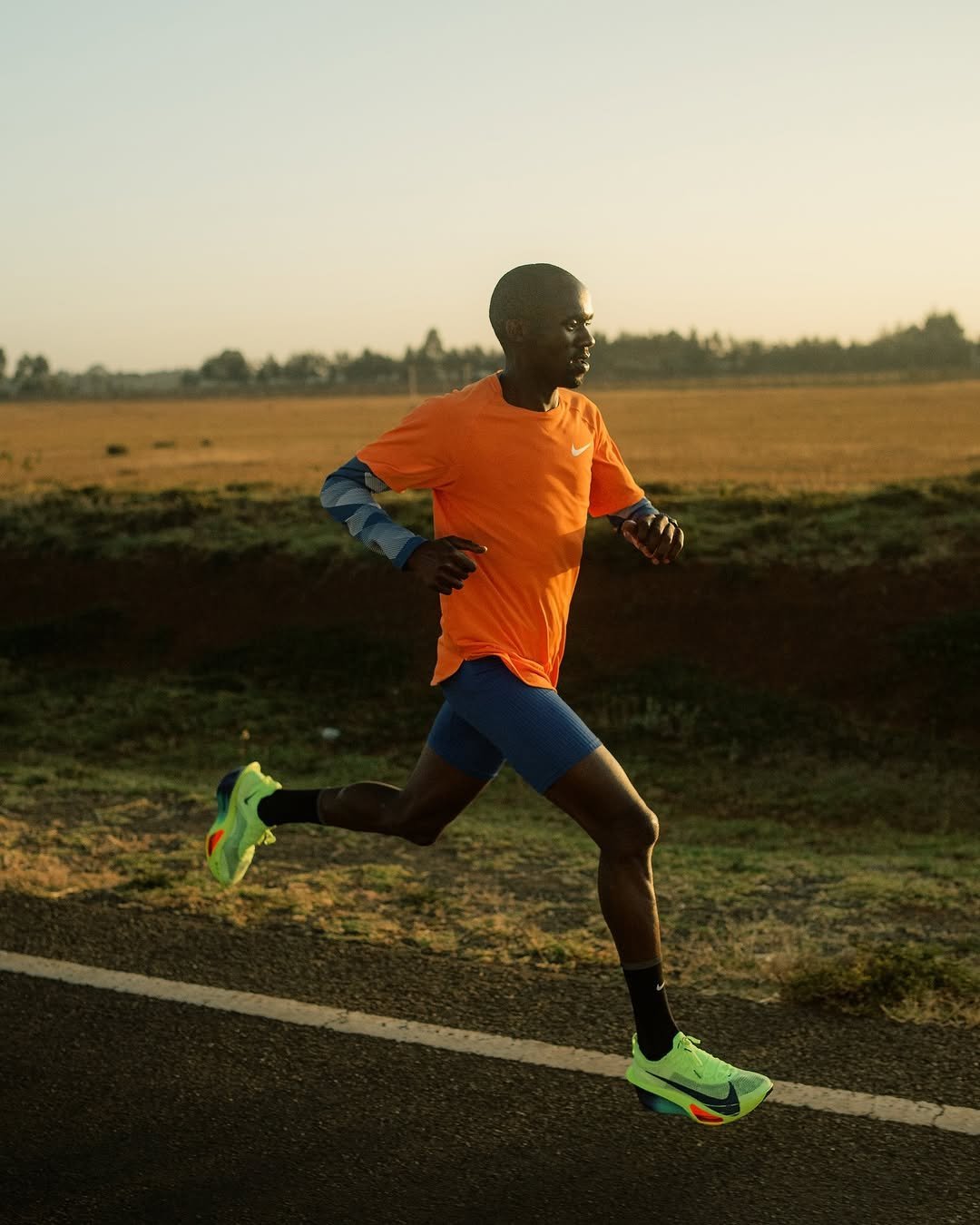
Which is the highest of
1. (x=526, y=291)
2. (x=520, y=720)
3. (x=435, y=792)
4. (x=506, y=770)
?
(x=526, y=291)

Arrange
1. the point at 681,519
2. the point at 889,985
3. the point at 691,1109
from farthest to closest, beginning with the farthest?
the point at 681,519 < the point at 889,985 < the point at 691,1109

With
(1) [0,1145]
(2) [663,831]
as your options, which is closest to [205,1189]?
(1) [0,1145]

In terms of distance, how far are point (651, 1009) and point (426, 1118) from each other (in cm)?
63

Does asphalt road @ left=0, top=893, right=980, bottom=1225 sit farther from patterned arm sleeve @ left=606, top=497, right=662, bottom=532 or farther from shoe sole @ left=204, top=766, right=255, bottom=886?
patterned arm sleeve @ left=606, top=497, right=662, bottom=532

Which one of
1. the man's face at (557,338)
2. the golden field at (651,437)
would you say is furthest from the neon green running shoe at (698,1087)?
the golden field at (651,437)

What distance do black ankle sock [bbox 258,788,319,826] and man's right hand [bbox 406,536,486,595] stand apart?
47.2 inches

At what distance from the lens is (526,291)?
405cm

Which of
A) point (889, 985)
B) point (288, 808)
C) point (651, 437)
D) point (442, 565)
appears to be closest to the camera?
point (442, 565)

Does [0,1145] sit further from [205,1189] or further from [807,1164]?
[807,1164]

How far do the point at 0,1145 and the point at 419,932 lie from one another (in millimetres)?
2164

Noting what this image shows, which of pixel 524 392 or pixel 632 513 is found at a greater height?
pixel 524 392

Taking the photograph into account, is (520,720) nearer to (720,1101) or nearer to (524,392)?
(524,392)

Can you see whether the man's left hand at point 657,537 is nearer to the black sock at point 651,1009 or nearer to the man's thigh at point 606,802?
the man's thigh at point 606,802

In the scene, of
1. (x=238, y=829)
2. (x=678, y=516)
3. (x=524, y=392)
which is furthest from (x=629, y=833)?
(x=678, y=516)
